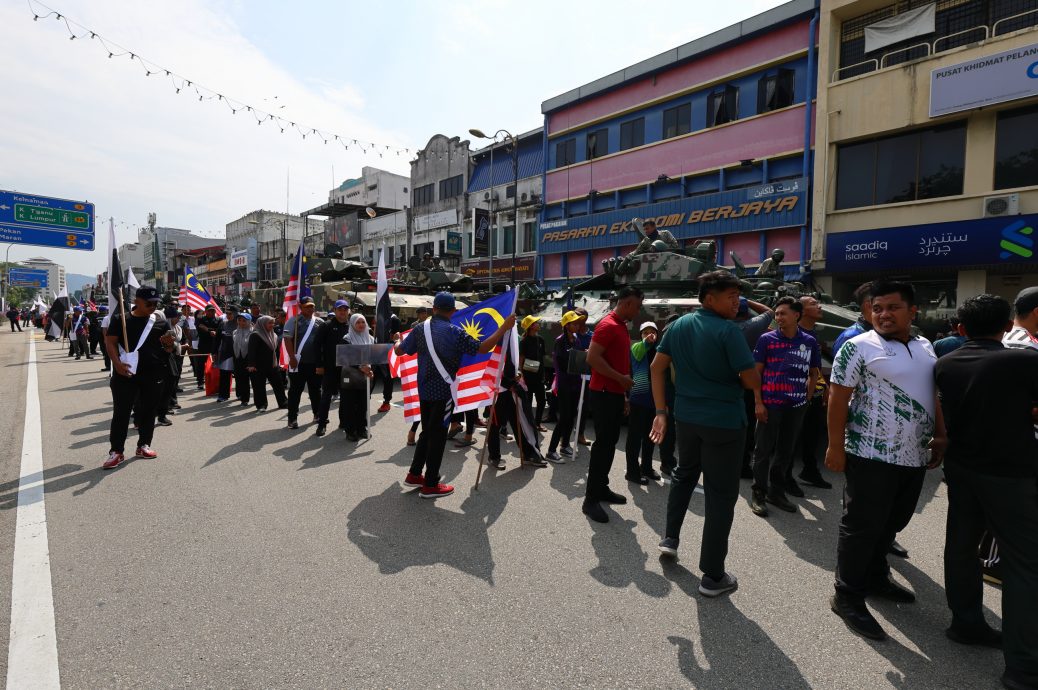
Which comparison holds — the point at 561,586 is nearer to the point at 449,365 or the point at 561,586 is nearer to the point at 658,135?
the point at 449,365

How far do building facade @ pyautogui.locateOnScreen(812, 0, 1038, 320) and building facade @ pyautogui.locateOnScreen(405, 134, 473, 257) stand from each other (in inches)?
883

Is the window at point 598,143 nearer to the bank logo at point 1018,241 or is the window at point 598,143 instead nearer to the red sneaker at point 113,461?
the bank logo at point 1018,241

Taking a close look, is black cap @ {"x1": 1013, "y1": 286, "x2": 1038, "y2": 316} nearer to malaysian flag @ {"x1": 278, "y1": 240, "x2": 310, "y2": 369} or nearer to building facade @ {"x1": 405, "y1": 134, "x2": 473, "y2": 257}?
malaysian flag @ {"x1": 278, "y1": 240, "x2": 310, "y2": 369}

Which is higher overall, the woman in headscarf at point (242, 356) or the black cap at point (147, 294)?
the black cap at point (147, 294)

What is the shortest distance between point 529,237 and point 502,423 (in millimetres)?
25645

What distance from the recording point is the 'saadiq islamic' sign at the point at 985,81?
1409 cm

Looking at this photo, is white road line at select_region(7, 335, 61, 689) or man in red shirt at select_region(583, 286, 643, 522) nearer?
white road line at select_region(7, 335, 61, 689)

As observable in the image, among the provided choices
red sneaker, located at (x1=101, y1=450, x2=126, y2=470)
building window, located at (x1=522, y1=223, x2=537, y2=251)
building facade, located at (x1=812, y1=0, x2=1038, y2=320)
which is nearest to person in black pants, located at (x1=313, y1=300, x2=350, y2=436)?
red sneaker, located at (x1=101, y1=450, x2=126, y2=470)

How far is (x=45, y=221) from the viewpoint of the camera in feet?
73.5

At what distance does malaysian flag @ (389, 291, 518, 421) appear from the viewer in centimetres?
576

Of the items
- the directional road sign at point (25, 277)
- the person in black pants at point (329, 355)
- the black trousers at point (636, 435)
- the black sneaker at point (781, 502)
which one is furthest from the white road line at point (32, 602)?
the directional road sign at point (25, 277)

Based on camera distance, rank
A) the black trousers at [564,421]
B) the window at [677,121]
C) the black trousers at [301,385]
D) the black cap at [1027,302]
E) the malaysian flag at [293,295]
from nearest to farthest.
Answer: the black cap at [1027,302]
the black trousers at [564,421]
the black trousers at [301,385]
the malaysian flag at [293,295]
the window at [677,121]

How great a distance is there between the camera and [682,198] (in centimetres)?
2311

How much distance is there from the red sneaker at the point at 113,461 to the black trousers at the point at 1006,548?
286 inches
